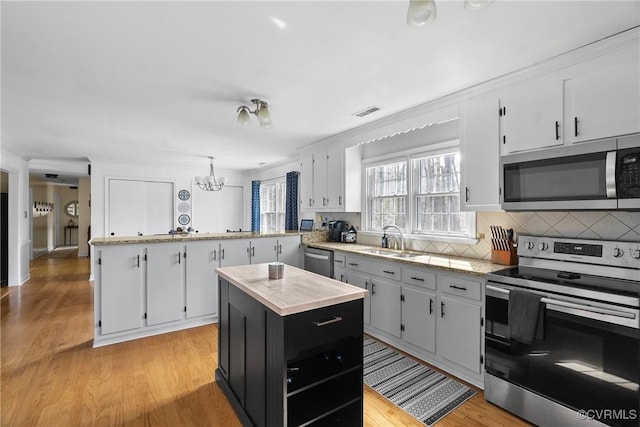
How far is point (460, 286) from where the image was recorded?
2381 mm

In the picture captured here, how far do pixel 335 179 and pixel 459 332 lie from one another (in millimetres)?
2515

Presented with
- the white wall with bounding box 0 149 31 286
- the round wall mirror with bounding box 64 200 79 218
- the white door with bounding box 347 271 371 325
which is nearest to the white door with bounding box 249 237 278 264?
the white door with bounding box 347 271 371 325

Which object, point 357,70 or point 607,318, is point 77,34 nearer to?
point 357,70

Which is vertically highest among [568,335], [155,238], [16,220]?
[16,220]

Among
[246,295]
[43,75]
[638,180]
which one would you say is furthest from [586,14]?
[43,75]

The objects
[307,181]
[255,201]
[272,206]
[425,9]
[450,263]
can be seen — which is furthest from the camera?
[255,201]

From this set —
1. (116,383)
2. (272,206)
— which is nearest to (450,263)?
(116,383)

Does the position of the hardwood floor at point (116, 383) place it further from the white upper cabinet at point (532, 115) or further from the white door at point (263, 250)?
the white upper cabinet at point (532, 115)

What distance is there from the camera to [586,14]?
1.65m

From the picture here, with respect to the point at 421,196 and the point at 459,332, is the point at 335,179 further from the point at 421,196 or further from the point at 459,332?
the point at 459,332

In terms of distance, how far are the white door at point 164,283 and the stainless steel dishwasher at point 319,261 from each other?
66.1 inches

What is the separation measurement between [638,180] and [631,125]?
1.16 feet

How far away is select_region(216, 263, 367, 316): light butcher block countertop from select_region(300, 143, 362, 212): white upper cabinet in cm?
210

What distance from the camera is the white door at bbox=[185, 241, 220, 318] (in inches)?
138
